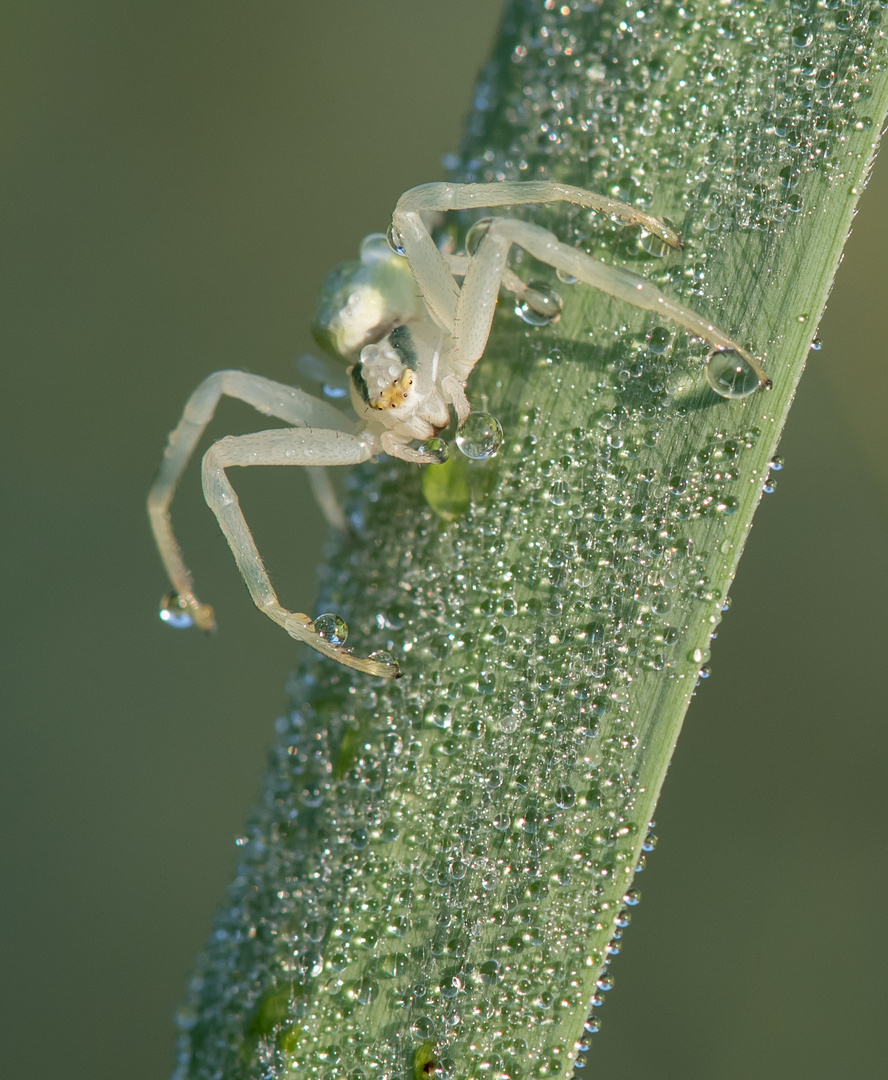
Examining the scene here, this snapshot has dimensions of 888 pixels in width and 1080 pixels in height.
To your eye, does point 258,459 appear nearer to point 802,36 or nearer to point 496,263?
point 496,263

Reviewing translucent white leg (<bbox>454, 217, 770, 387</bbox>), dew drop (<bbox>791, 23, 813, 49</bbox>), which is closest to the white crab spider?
translucent white leg (<bbox>454, 217, 770, 387</bbox>)

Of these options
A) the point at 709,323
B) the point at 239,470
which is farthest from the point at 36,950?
the point at 709,323

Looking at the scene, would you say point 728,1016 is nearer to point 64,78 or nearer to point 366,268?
point 366,268

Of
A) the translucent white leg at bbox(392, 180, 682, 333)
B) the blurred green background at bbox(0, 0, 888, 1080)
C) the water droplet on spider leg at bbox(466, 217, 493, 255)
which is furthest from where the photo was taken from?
the blurred green background at bbox(0, 0, 888, 1080)

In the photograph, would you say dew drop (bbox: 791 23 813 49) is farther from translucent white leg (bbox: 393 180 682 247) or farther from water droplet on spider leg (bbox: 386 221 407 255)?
water droplet on spider leg (bbox: 386 221 407 255)

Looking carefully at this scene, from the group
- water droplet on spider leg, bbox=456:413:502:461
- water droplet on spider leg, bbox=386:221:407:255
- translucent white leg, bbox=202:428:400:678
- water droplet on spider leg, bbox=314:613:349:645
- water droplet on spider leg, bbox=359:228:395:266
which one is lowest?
water droplet on spider leg, bbox=314:613:349:645

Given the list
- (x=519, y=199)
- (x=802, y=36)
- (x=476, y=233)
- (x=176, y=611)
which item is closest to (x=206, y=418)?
(x=176, y=611)
